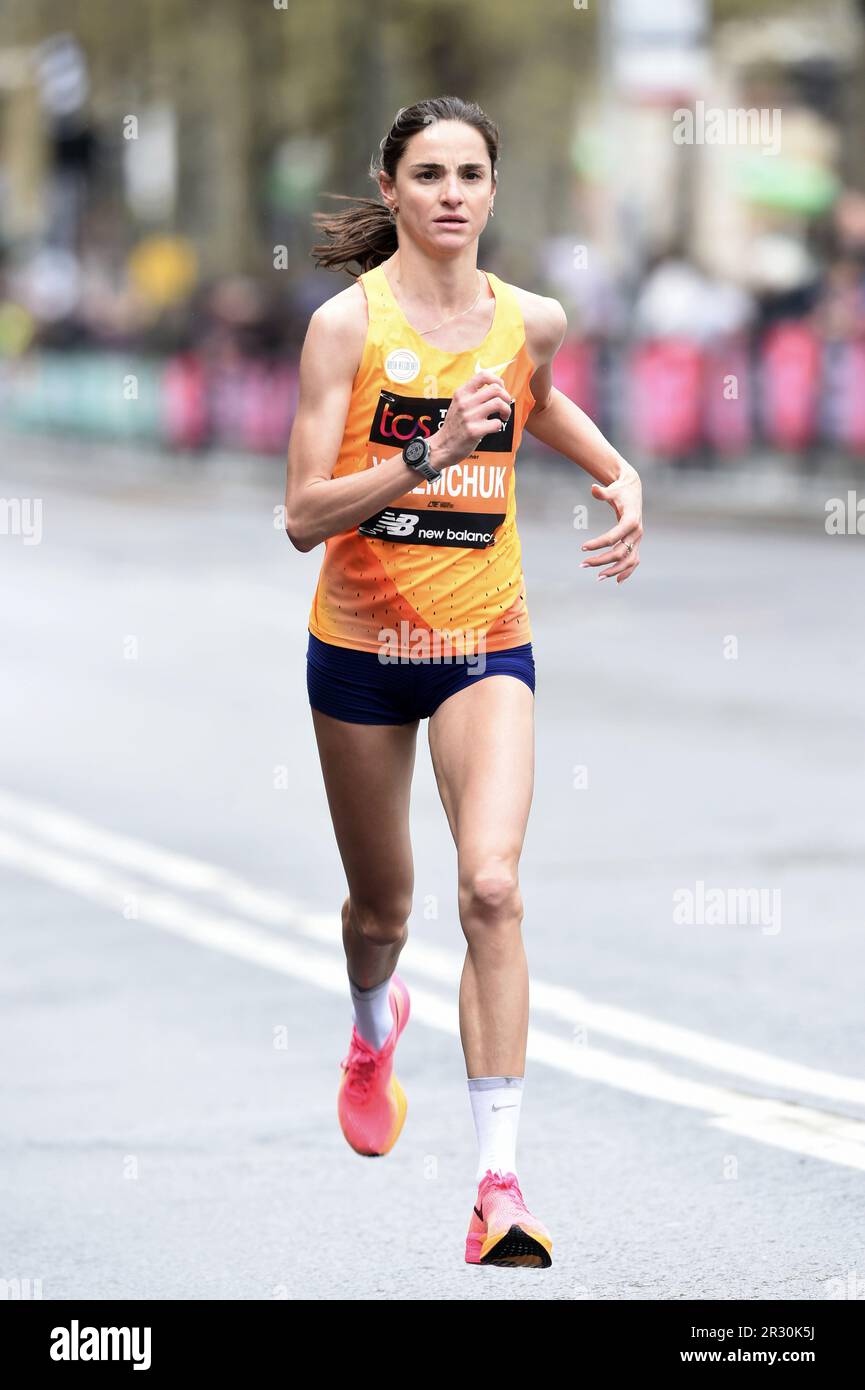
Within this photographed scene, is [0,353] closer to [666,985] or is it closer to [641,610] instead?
[641,610]

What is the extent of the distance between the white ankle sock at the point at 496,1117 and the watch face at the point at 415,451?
118 centimetres

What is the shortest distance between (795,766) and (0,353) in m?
41.2

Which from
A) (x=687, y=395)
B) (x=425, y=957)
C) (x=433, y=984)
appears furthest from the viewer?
(x=687, y=395)

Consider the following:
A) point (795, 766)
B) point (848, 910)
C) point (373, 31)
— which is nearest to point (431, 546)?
point (848, 910)

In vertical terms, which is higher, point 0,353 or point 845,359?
point 845,359

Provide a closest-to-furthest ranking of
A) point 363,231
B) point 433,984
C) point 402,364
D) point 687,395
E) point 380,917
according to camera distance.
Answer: point 402,364 → point 363,231 → point 380,917 → point 433,984 → point 687,395

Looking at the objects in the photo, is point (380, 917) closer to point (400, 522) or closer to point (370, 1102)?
point (370, 1102)

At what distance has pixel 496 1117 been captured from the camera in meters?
5.52

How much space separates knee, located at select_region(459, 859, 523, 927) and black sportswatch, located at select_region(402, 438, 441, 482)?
2.51ft

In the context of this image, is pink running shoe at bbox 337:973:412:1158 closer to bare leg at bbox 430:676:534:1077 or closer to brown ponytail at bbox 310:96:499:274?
bare leg at bbox 430:676:534:1077

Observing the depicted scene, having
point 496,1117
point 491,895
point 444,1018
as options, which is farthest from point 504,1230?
point 444,1018

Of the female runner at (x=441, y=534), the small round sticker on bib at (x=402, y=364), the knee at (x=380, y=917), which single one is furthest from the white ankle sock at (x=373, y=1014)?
the small round sticker on bib at (x=402, y=364)

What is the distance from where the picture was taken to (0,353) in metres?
51.3

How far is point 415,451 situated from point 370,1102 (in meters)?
1.75
